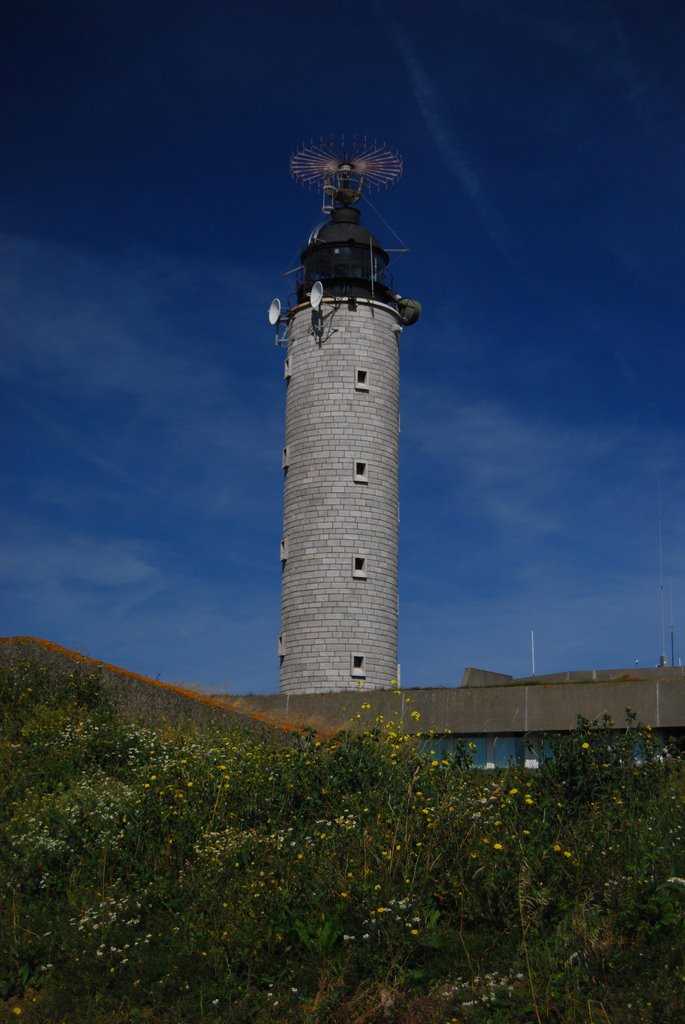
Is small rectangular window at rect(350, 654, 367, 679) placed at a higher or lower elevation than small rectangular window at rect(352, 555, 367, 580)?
lower

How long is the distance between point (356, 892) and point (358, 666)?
2779 cm

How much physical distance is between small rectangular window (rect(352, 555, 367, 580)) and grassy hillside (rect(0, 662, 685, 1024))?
77.1ft

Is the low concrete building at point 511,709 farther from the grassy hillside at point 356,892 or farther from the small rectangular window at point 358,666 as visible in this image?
the grassy hillside at point 356,892

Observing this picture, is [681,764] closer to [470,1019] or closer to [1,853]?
[470,1019]

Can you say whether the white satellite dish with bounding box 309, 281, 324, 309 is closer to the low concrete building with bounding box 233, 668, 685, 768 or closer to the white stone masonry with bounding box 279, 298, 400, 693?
the white stone masonry with bounding box 279, 298, 400, 693

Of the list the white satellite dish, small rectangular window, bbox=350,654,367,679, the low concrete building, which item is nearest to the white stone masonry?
small rectangular window, bbox=350,654,367,679

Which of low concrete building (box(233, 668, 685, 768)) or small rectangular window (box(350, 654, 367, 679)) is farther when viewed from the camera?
small rectangular window (box(350, 654, 367, 679))

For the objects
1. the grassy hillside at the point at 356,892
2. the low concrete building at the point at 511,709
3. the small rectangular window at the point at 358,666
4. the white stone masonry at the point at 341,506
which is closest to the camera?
the grassy hillside at the point at 356,892

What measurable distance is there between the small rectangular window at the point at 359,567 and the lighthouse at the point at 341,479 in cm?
3

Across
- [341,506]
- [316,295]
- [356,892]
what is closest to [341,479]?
[341,506]

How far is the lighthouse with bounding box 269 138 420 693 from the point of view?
36.9 meters

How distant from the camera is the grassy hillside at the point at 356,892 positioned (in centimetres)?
774

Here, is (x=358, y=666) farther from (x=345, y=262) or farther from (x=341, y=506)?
(x=345, y=262)

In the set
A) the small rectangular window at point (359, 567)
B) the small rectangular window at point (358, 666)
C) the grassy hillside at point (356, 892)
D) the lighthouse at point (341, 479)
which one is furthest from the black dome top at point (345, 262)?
the grassy hillside at point (356, 892)
